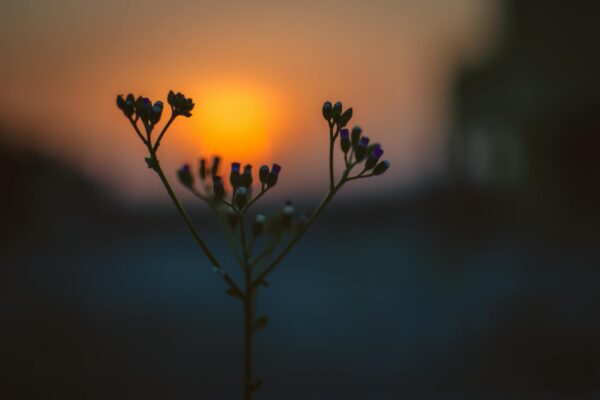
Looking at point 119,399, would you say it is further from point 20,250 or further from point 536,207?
point 536,207

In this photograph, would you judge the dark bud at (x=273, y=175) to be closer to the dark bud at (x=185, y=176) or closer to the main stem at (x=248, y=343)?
the dark bud at (x=185, y=176)

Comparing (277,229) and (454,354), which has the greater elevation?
(277,229)

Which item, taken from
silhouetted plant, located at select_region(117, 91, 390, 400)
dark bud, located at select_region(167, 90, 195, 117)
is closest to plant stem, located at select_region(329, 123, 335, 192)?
silhouetted plant, located at select_region(117, 91, 390, 400)

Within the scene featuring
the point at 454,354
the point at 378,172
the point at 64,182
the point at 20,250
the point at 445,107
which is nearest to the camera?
the point at 378,172

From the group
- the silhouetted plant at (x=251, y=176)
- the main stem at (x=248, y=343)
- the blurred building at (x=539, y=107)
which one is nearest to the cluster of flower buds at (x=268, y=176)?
the silhouetted plant at (x=251, y=176)

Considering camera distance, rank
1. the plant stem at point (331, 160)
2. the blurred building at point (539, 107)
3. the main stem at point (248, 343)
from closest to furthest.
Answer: the main stem at point (248, 343)
the plant stem at point (331, 160)
the blurred building at point (539, 107)

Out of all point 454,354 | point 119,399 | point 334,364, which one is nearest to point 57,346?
point 119,399

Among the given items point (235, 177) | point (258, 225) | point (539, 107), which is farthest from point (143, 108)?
point (539, 107)
